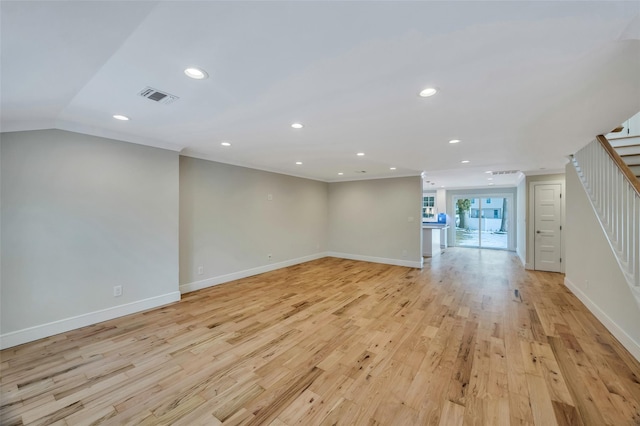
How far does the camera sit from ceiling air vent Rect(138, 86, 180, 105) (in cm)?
198

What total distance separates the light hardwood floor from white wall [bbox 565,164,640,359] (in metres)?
0.19

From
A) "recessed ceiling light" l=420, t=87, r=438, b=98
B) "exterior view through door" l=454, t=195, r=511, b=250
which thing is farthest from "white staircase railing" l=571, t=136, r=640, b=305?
"exterior view through door" l=454, t=195, r=511, b=250

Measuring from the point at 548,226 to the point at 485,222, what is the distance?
171 inches

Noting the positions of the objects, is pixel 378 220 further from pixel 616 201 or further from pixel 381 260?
pixel 616 201

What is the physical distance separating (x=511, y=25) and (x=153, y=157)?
410 centimetres

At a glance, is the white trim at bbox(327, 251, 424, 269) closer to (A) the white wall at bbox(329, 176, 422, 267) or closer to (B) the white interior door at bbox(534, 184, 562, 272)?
(A) the white wall at bbox(329, 176, 422, 267)

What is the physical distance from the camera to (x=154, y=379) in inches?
80.9

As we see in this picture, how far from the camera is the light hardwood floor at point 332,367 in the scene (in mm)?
1709

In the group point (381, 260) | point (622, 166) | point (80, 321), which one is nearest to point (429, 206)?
point (381, 260)

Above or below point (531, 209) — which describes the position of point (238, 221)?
below

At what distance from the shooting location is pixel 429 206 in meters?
10.4

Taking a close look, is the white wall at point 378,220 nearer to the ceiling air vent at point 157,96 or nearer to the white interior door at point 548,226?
the white interior door at point 548,226

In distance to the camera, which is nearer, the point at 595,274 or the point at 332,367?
the point at 332,367

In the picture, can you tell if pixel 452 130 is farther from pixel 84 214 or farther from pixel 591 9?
pixel 84 214
